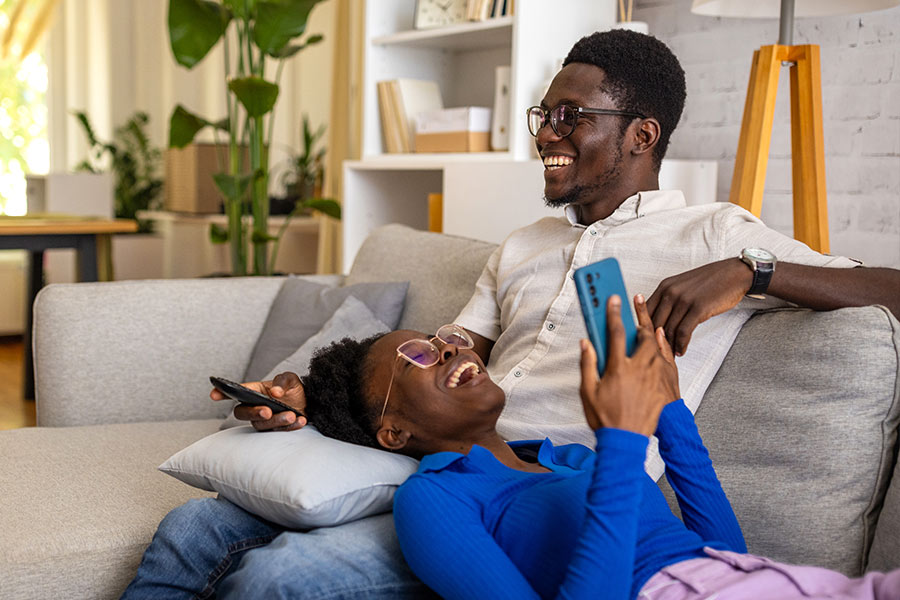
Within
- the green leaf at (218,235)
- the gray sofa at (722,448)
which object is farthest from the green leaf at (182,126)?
the gray sofa at (722,448)

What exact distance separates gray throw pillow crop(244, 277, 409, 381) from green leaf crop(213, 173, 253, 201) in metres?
1.40

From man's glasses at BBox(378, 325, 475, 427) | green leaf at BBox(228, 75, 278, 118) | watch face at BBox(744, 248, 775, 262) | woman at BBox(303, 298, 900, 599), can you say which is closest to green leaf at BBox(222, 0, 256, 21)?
green leaf at BBox(228, 75, 278, 118)

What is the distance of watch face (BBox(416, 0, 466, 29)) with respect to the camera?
3047mm

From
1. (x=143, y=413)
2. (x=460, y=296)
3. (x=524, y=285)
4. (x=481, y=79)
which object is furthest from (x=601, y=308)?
(x=481, y=79)

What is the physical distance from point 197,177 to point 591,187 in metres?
4.54

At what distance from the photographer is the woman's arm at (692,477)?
49.1 inches

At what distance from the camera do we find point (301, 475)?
→ 1.27 metres

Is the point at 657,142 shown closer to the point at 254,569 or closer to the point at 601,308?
the point at 601,308

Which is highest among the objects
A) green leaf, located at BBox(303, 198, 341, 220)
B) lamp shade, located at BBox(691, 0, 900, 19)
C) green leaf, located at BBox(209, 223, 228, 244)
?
lamp shade, located at BBox(691, 0, 900, 19)

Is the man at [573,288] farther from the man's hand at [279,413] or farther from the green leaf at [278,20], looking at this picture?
the green leaf at [278,20]

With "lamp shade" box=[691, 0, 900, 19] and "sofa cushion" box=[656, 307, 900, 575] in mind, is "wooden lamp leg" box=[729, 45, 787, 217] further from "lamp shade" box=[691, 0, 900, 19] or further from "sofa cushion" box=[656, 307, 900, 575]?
"sofa cushion" box=[656, 307, 900, 575]

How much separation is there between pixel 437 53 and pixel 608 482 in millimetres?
2733

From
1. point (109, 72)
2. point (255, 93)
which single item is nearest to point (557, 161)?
point (255, 93)

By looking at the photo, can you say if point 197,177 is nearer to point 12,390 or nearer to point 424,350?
point 12,390
